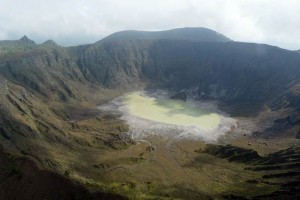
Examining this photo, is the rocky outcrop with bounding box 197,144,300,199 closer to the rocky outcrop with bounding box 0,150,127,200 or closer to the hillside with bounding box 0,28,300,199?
the hillside with bounding box 0,28,300,199

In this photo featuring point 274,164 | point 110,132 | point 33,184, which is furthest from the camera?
point 110,132

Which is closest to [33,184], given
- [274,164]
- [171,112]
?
[274,164]

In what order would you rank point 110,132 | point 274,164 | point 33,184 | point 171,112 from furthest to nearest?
point 171,112, point 110,132, point 274,164, point 33,184

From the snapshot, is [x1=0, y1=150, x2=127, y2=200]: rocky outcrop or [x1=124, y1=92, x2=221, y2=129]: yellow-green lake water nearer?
[x1=0, y1=150, x2=127, y2=200]: rocky outcrop

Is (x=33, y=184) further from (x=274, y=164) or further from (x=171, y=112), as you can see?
(x=171, y=112)

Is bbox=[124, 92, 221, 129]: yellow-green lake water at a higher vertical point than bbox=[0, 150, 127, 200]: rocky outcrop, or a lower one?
lower

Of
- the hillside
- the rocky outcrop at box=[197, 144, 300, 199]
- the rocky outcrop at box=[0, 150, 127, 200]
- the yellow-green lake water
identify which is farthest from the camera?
the yellow-green lake water

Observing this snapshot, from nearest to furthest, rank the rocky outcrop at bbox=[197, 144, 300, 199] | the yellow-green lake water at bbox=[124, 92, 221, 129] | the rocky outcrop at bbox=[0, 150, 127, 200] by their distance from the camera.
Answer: the rocky outcrop at bbox=[0, 150, 127, 200], the rocky outcrop at bbox=[197, 144, 300, 199], the yellow-green lake water at bbox=[124, 92, 221, 129]

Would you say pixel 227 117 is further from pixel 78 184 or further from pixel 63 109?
pixel 78 184

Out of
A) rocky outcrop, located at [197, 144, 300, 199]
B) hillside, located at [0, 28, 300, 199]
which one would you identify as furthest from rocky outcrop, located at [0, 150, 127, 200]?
rocky outcrop, located at [197, 144, 300, 199]

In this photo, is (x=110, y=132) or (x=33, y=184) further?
(x=110, y=132)

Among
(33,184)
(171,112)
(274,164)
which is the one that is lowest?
(171,112)

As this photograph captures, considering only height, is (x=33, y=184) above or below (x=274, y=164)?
above
